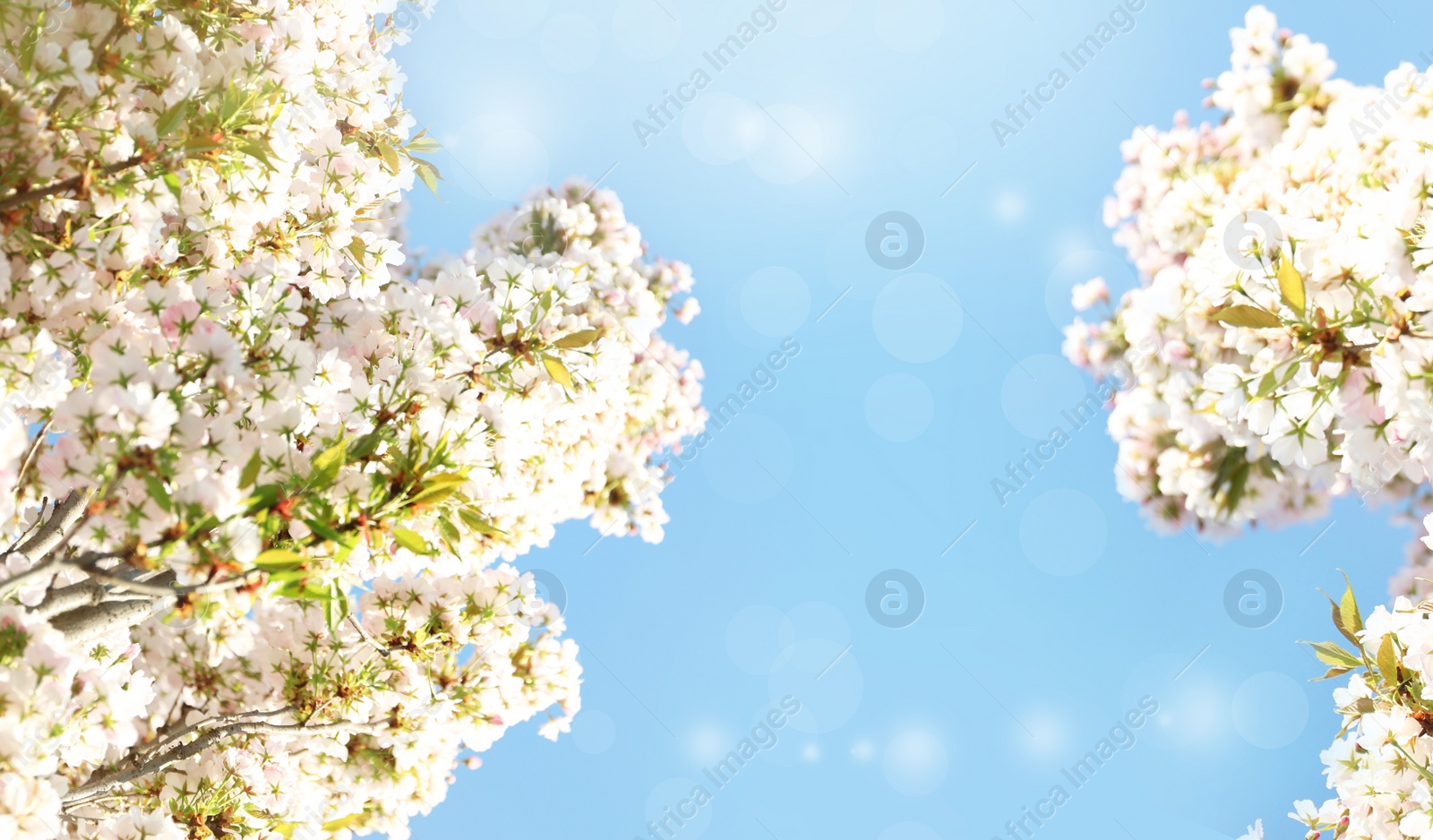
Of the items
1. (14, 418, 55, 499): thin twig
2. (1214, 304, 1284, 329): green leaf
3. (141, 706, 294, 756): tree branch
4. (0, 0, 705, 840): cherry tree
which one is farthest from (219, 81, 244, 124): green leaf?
(1214, 304, 1284, 329): green leaf

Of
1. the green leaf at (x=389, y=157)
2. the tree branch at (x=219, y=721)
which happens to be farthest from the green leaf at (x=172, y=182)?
the tree branch at (x=219, y=721)

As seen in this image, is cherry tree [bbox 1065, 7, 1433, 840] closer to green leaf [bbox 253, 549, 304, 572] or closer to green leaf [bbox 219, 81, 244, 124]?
green leaf [bbox 253, 549, 304, 572]

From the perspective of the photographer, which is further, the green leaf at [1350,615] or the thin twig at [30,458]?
the green leaf at [1350,615]

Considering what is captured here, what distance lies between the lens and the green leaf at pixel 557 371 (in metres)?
1.86

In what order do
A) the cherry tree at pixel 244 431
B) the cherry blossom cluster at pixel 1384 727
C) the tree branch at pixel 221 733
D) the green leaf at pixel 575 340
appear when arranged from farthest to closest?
the tree branch at pixel 221 733
the green leaf at pixel 575 340
the cherry blossom cluster at pixel 1384 727
the cherry tree at pixel 244 431

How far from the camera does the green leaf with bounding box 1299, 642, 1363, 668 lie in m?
2.07

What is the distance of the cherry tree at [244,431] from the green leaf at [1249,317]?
4.88ft

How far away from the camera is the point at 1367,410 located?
5.21 feet

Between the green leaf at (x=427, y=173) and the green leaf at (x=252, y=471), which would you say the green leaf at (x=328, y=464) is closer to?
the green leaf at (x=252, y=471)

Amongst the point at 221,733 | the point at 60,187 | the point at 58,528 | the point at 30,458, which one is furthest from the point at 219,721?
the point at 60,187

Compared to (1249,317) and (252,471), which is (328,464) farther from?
(1249,317)

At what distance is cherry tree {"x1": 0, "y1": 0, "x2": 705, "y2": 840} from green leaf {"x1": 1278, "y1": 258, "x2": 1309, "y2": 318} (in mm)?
1573

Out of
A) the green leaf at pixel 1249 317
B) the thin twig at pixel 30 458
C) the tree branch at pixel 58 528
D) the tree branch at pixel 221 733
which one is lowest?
the tree branch at pixel 221 733

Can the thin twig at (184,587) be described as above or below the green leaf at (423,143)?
below
